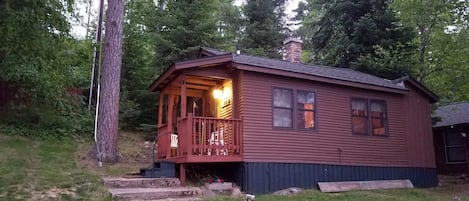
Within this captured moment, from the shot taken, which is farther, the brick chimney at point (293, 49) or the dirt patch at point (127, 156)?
the brick chimney at point (293, 49)

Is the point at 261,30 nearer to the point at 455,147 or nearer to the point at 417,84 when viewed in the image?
the point at 417,84

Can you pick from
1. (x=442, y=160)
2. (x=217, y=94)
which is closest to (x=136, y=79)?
(x=217, y=94)

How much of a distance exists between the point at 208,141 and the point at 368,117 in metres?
4.87

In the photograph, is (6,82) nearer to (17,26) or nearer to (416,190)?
(17,26)

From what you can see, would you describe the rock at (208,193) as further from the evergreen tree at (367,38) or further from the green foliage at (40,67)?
the evergreen tree at (367,38)

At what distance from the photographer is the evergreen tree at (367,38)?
54.6 feet

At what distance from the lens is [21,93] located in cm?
1380

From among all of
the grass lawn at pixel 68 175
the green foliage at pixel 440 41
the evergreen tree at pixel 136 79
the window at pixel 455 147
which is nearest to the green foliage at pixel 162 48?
the evergreen tree at pixel 136 79

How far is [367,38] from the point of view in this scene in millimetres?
17594

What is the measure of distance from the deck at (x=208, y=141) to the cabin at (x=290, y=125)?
0.08 ft

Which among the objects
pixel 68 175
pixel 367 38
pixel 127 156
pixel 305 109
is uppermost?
pixel 367 38

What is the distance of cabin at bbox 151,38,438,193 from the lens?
396 inches

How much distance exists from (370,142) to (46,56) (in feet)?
28.0

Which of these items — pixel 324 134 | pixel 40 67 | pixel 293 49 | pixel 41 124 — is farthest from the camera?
pixel 293 49
